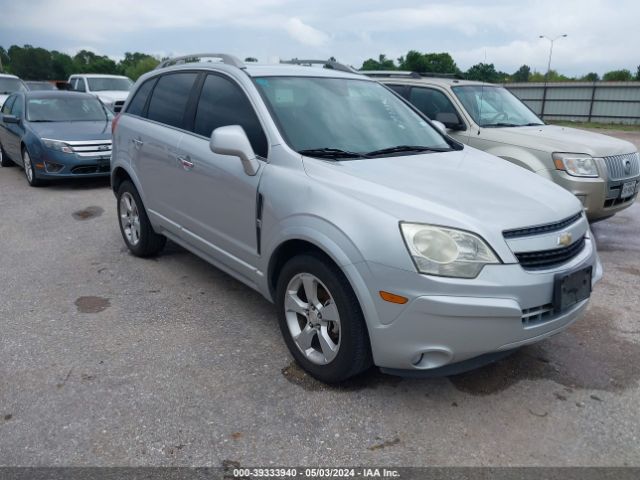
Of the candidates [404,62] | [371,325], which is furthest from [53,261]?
[404,62]

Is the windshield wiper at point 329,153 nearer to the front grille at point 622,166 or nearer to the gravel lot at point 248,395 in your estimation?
the gravel lot at point 248,395

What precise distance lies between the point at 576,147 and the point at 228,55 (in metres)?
3.73

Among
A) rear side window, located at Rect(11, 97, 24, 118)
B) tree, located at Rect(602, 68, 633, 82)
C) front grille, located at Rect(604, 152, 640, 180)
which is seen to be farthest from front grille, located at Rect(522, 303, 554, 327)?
tree, located at Rect(602, 68, 633, 82)

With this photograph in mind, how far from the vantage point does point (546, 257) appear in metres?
2.81

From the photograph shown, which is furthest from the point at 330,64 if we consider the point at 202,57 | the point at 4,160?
the point at 4,160

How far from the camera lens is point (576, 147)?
5730 mm

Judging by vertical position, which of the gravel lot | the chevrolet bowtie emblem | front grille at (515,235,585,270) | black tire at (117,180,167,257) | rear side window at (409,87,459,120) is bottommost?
the gravel lot

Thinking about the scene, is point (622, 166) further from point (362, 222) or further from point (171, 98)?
point (171, 98)

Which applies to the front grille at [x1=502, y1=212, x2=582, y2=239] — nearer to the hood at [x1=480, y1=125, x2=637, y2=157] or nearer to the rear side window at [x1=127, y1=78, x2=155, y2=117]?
the hood at [x1=480, y1=125, x2=637, y2=157]

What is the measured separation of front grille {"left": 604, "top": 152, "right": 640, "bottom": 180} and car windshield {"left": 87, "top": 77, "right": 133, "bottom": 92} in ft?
50.0

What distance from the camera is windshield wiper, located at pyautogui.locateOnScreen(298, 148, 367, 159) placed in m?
3.35

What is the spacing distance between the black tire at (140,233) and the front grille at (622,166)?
4616 mm

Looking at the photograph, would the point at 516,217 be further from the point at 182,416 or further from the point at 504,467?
the point at 182,416

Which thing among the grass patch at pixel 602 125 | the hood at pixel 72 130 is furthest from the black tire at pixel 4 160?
the grass patch at pixel 602 125
